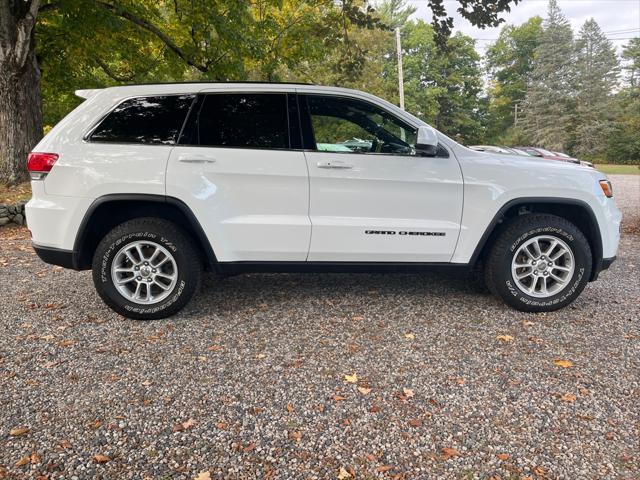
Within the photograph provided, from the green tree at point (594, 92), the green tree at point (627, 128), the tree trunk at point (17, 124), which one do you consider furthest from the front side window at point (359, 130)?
the green tree at point (594, 92)

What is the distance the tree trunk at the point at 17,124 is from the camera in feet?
29.4

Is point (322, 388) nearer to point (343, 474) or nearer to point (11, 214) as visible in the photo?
point (343, 474)

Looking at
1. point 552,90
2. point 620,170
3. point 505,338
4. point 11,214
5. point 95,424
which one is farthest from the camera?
point 552,90

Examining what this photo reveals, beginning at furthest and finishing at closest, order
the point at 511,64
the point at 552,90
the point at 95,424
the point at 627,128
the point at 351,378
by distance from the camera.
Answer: the point at 511,64 < the point at 552,90 < the point at 627,128 < the point at 351,378 < the point at 95,424

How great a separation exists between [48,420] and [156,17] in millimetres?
13183

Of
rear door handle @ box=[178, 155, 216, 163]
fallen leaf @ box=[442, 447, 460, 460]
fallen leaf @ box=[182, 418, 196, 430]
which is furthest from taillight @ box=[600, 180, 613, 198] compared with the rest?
fallen leaf @ box=[182, 418, 196, 430]

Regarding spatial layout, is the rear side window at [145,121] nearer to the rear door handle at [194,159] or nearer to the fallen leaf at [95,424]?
the rear door handle at [194,159]

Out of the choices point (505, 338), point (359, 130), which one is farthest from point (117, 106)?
point (505, 338)

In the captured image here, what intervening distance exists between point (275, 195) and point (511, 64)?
229 feet

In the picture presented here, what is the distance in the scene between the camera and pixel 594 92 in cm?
4734

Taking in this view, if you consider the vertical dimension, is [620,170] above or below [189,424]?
above

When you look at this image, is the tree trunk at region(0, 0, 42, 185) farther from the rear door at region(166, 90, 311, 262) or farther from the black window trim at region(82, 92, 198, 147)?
the rear door at region(166, 90, 311, 262)

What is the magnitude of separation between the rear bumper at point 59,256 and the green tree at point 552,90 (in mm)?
52139

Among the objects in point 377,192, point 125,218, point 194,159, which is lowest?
point 125,218
